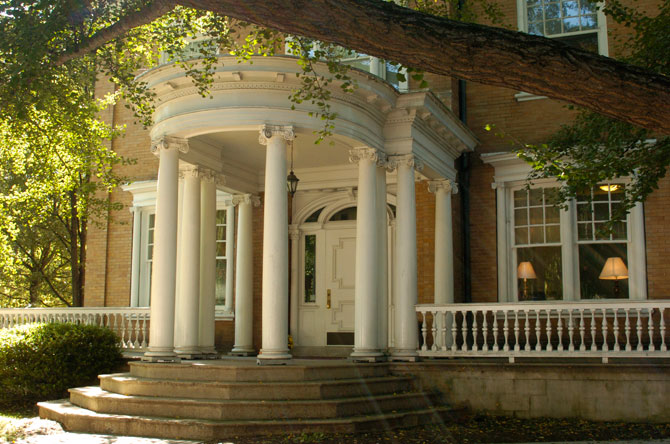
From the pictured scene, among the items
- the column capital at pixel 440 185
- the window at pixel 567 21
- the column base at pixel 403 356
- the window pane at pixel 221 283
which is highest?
the window at pixel 567 21

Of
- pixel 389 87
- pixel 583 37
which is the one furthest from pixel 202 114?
pixel 583 37

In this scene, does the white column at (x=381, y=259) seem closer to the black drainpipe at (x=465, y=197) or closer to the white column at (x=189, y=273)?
the black drainpipe at (x=465, y=197)

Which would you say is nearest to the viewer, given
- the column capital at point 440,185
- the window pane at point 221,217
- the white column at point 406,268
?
the white column at point 406,268

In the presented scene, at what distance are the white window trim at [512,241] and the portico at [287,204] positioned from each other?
106 centimetres

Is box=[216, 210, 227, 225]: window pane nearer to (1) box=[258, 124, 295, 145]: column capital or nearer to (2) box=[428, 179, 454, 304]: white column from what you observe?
(2) box=[428, 179, 454, 304]: white column

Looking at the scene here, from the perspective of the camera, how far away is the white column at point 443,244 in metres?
13.6

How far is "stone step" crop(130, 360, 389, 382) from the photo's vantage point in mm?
9930

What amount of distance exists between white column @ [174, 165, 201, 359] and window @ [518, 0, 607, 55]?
24.8 feet

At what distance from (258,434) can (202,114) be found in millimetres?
4883

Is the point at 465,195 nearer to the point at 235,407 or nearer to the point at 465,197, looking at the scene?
the point at 465,197

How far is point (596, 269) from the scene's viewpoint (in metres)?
13.9

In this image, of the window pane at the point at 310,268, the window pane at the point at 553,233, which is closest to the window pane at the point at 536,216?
the window pane at the point at 553,233

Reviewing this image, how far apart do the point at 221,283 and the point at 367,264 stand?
5.46 m

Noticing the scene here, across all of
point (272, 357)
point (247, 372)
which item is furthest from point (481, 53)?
point (272, 357)
